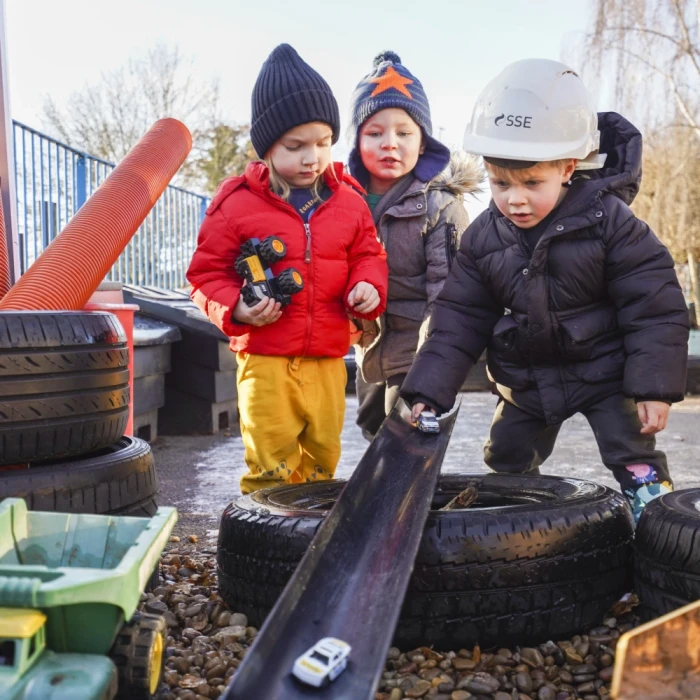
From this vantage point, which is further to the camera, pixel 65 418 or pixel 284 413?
pixel 284 413

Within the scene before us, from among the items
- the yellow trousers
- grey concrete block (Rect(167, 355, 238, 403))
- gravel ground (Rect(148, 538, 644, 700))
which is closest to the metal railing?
grey concrete block (Rect(167, 355, 238, 403))

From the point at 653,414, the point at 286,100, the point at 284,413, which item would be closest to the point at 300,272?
the point at 284,413

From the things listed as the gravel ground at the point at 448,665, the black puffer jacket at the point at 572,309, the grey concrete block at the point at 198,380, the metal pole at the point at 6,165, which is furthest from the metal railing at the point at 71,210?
the gravel ground at the point at 448,665

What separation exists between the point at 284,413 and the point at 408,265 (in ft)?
2.93

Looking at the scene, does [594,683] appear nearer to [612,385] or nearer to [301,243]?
[612,385]

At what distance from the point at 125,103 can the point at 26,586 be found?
23.9 meters

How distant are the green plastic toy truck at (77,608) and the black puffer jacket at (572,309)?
53.1 inches

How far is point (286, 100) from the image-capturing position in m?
3.24

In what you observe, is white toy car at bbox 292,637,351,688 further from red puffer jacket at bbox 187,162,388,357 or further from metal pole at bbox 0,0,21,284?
metal pole at bbox 0,0,21,284

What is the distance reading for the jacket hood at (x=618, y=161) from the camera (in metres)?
2.85

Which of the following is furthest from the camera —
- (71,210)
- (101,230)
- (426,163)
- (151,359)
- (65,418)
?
(71,210)

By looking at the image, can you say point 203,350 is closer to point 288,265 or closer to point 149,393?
point 149,393

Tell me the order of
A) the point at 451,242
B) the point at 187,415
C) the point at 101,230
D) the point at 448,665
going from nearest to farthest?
the point at 448,665
the point at 451,242
the point at 101,230
the point at 187,415

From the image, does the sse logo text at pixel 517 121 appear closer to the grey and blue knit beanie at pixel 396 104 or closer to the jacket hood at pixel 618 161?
the jacket hood at pixel 618 161
